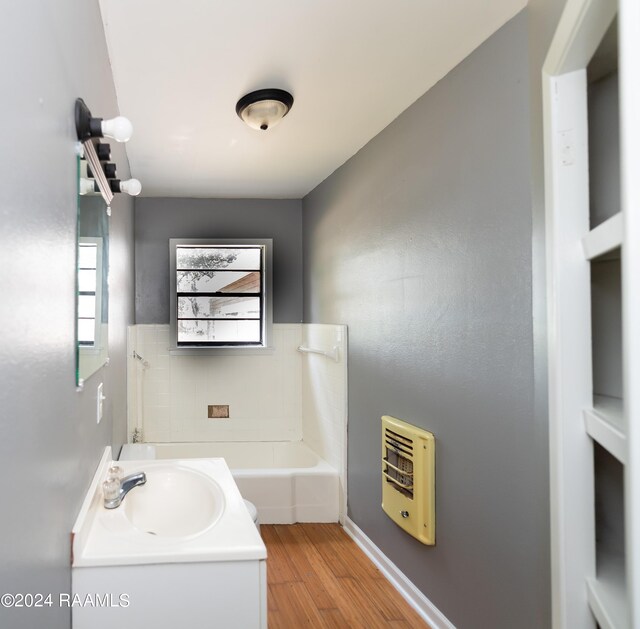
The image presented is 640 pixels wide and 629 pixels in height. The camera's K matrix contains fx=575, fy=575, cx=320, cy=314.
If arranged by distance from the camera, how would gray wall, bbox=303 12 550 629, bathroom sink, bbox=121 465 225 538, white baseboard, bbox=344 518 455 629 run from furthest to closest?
white baseboard, bbox=344 518 455 629 < gray wall, bbox=303 12 550 629 < bathroom sink, bbox=121 465 225 538

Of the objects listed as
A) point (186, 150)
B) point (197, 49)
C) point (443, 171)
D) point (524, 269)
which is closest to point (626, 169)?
point (524, 269)

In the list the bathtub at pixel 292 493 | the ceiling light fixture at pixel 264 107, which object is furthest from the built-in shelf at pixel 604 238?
the bathtub at pixel 292 493

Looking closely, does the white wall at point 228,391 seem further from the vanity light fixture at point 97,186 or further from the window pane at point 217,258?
the vanity light fixture at point 97,186

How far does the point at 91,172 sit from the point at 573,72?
1.25m

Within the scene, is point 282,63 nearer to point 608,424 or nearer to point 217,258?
point 608,424

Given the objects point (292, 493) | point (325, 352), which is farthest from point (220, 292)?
point (292, 493)

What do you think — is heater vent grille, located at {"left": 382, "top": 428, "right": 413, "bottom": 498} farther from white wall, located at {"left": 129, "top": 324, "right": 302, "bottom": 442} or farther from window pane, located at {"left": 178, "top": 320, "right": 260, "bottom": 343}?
window pane, located at {"left": 178, "top": 320, "right": 260, "bottom": 343}

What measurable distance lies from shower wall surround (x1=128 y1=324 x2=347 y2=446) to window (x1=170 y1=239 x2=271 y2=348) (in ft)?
0.46

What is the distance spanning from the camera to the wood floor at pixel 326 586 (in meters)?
2.59

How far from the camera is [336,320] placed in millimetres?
3893

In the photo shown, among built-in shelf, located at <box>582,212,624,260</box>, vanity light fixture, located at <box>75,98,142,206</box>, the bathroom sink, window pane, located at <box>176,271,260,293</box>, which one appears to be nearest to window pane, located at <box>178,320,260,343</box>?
window pane, located at <box>176,271,260,293</box>

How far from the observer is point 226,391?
4.67 meters

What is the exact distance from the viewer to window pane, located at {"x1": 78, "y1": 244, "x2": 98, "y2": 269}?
1.44 metres

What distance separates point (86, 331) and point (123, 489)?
502mm
